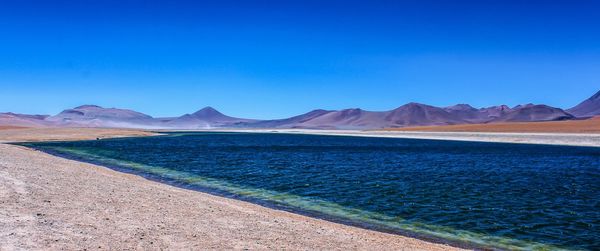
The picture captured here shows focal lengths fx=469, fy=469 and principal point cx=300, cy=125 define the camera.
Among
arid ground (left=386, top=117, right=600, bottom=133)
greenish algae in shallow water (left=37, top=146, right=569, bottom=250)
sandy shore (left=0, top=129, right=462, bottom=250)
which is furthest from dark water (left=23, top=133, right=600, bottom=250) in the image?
arid ground (left=386, top=117, right=600, bottom=133)

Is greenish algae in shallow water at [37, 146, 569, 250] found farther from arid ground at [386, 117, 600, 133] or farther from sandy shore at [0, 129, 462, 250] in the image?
arid ground at [386, 117, 600, 133]

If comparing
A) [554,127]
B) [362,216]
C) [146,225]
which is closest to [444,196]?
[362,216]

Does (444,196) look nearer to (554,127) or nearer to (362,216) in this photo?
(362,216)

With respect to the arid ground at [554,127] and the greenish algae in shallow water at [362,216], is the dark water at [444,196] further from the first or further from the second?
the arid ground at [554,127]

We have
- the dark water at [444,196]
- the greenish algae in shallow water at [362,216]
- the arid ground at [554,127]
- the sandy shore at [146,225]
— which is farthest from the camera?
the arid ground at [554,127]

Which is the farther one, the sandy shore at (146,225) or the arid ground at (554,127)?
the arid ground at (554,127)

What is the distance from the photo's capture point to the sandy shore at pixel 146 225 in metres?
9.16

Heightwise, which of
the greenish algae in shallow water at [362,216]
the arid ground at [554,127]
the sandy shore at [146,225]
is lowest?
the greenish algae in shallow water at [362,216]

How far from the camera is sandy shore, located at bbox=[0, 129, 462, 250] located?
360 inches

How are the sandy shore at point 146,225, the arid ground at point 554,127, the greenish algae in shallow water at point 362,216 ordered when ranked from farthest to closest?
the arid ground at point 554,127, the greenish algae in shallow water at point 362,216, the sandy shore at point 146,225

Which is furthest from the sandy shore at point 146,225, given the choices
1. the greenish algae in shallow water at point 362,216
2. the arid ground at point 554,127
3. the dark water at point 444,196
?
the arid ground at point 554,127

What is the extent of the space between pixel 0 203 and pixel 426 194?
15578 millimetres

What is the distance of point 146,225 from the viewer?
34.9 feet

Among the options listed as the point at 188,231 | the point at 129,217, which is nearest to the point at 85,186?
the point at 129,217
